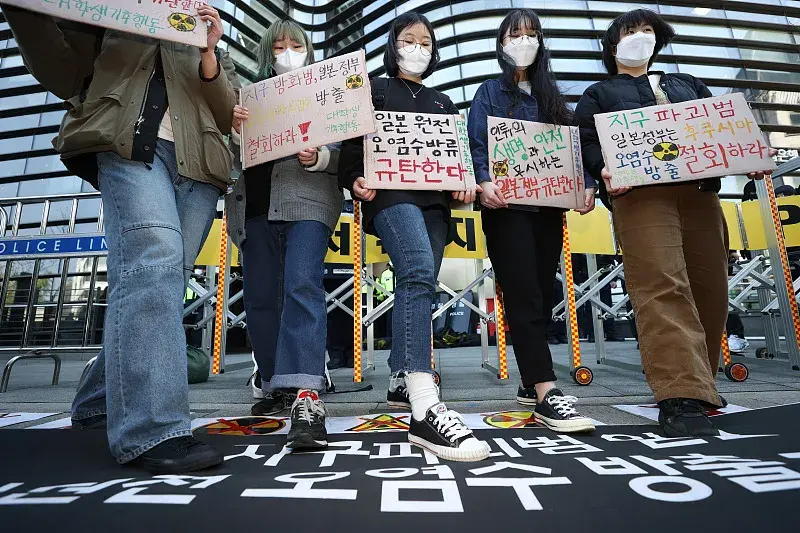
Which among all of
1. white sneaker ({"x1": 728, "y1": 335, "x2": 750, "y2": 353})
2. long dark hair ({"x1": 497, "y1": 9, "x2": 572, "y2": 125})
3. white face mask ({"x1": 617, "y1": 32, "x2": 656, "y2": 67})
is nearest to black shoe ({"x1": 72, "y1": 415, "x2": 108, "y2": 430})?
long dark hair ({"x1": 497, "y1": 9, "x2": 572, "y2": 125})

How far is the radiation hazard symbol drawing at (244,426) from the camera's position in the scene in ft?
4.98

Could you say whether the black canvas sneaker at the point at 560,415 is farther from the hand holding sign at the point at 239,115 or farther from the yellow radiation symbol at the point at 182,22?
the yellow radiation symbol at the point at 182,22

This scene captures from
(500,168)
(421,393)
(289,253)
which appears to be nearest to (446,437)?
(421,393)

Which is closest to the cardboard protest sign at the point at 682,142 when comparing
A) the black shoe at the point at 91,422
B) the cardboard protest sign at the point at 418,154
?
the cardboard protest sign at the point at 418,154

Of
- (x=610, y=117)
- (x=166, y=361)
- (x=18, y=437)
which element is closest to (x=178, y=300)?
(x=166, y=361)

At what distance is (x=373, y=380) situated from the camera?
302cm

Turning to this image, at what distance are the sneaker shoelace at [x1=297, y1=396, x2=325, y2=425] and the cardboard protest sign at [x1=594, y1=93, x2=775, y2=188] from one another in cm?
135

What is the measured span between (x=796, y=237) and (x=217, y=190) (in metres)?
4.38

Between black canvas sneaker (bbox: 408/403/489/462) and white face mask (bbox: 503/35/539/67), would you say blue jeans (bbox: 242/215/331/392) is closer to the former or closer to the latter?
black canvas sneaker (bbox: 408/403/489/462)

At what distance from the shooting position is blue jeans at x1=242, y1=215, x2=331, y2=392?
1.47m

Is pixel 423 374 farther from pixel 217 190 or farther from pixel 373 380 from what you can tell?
pixel 373 380

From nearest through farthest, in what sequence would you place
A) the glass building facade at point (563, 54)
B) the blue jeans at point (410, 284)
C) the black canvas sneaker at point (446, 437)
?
the black canvas sneaker at point (446, 437)
the blue jeans at point (410, 284)
the glass building facade at point (563, 54)

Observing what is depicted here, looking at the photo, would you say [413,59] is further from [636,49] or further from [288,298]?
[288,298]

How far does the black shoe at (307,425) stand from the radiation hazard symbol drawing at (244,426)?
0.83ft
